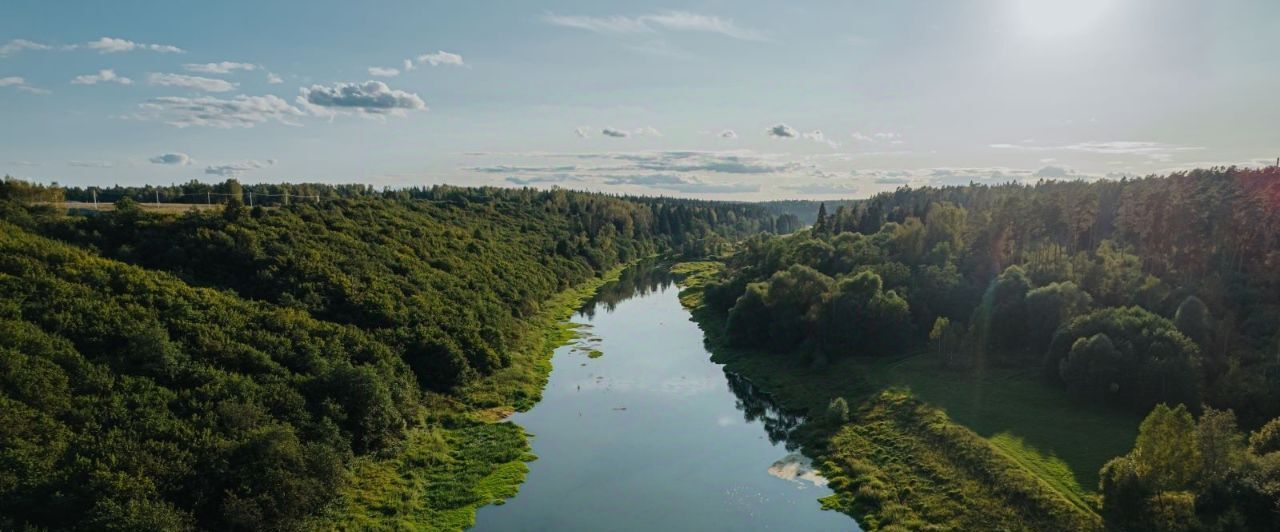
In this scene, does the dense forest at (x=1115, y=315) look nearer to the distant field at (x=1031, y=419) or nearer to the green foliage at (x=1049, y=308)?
the green foliage at (x=1049, y=308)

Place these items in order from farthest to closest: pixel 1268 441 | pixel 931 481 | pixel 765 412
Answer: pixel 765 412
pixel 931 481
pixel 1268 441

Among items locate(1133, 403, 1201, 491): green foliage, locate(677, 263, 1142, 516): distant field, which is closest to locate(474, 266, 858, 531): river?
locate(677, 263, 1142, 516): distant field

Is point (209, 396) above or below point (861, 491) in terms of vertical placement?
above

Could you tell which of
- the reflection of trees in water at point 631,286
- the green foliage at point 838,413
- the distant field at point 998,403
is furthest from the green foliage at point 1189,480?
the reflection of trees in water at point 631,286

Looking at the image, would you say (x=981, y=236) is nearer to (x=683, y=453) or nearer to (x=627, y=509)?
(x=683, y=453)

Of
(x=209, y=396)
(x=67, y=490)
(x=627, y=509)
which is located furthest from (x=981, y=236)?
(x=67, y=490)

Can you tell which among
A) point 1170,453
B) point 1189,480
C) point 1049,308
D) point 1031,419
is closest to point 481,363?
point 1031,419

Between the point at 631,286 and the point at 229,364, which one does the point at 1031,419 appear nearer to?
the point at 229,364
